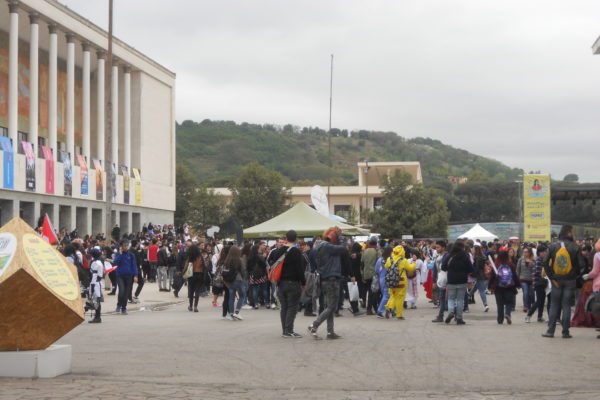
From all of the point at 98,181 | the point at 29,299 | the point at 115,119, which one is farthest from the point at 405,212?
the point at 29,299

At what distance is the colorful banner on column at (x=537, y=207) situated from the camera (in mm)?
50281

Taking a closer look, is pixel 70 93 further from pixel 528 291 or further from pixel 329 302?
pixel 329 302

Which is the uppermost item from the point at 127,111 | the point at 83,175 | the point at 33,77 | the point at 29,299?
the point at 33,77

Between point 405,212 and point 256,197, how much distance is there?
13.7m

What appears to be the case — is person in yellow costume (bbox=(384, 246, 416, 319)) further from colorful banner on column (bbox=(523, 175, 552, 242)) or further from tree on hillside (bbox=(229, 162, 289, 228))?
tree on hillside (bbox=(229, 162, 289, 228))

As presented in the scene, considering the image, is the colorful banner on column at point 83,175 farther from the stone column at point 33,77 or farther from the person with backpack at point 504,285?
the person with backpack at point 504,285

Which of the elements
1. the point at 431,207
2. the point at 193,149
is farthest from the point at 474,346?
the point at 193,149

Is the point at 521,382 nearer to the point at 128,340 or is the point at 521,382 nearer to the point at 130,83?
the point at 128,340

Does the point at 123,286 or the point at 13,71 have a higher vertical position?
the point at 13,71

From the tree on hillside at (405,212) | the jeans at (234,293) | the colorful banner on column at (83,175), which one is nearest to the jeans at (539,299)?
the jeans at (234,293)

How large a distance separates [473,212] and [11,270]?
13256 cm

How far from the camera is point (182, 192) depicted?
93.2 metres

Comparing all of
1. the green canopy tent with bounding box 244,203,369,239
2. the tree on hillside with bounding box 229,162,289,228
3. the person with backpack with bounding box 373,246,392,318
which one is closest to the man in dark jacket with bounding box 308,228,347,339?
the person with backpack with bounding box 373,246,392,318

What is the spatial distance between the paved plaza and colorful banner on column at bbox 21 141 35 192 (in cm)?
2889
